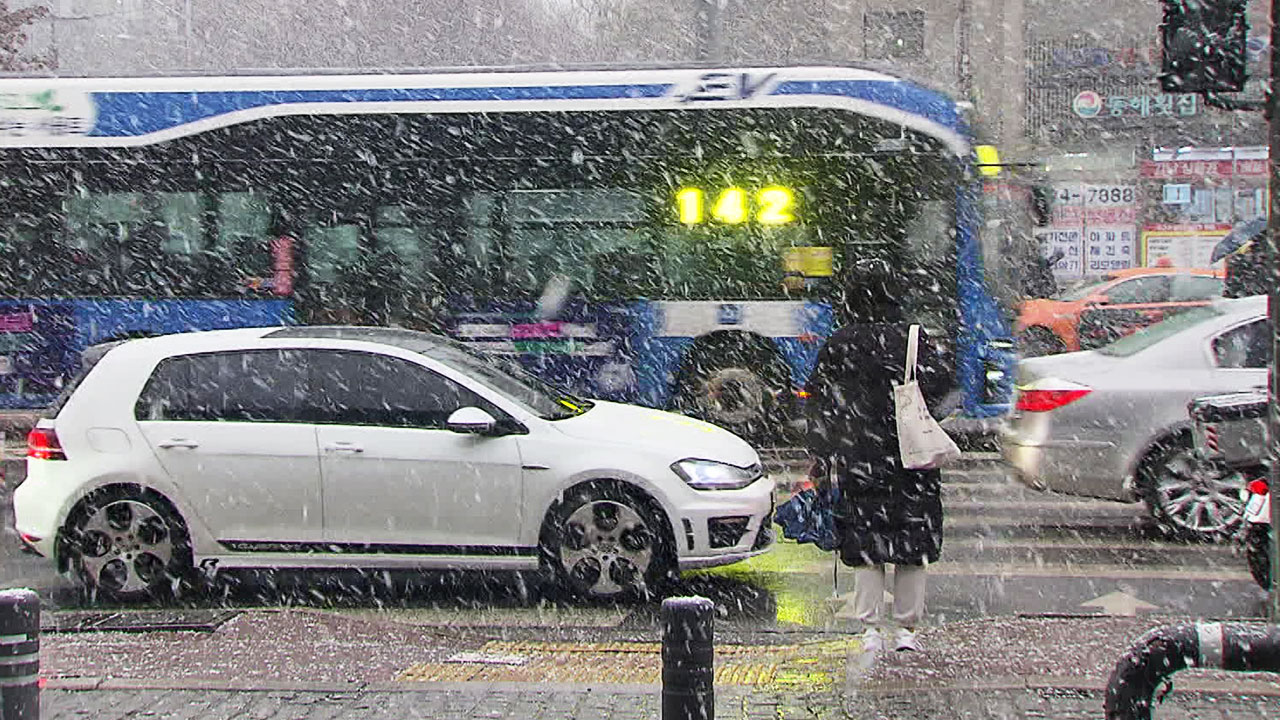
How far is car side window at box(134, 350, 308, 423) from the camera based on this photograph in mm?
8648

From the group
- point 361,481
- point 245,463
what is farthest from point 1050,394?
point 245,463

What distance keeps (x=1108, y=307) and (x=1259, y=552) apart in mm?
15737

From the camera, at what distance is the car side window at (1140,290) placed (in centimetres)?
2355

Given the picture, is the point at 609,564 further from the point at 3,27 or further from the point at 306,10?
the point at 306,10

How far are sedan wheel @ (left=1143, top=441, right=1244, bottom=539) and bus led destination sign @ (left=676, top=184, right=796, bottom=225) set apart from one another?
551 centimetres

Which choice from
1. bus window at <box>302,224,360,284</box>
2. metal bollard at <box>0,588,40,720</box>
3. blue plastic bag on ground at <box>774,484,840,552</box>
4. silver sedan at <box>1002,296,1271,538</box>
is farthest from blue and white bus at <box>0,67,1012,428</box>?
metal bollard at <box>0,588,40,720</box>

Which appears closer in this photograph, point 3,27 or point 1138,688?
point 1138,688

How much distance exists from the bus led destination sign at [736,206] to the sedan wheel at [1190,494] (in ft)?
18.1

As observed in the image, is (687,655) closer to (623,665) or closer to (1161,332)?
(623,665)

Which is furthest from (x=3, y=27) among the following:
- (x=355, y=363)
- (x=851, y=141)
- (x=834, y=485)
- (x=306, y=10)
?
(x=834, y=485)

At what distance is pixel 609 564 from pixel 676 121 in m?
7.10

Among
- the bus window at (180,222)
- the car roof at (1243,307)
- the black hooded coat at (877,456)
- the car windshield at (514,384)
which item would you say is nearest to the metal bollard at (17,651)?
the black hooded coat at (877,456)

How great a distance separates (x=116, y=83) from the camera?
15.2 metres

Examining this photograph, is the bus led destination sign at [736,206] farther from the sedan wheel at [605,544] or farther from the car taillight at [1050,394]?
the sedan wheel at [605,544]
